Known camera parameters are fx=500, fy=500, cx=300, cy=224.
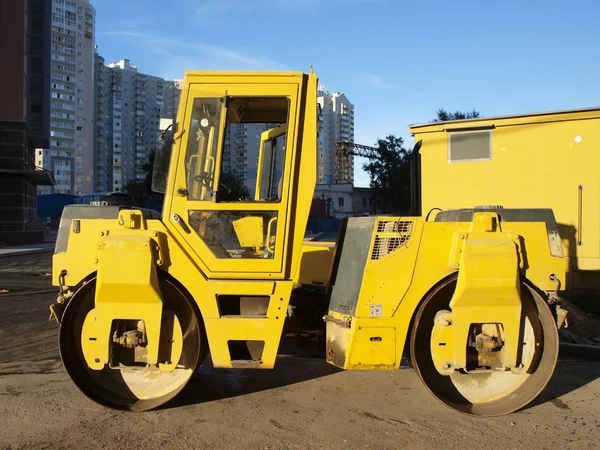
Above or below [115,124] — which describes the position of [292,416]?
below

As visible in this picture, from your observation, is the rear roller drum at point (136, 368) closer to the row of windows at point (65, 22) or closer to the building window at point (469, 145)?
the building window at point (469, 145)

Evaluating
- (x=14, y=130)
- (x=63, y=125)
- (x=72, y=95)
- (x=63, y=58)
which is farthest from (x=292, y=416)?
(x=63, y=58)

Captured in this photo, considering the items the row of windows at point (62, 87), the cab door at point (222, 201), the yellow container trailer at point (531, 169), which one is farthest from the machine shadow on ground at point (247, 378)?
the row of windows at point (62, 87)

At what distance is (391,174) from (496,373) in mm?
23619

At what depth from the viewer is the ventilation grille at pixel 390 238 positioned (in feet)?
13.8

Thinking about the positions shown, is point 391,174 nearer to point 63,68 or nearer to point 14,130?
point 14,130

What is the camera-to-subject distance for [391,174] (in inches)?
1080

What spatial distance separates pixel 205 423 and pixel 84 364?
1176 millimetres

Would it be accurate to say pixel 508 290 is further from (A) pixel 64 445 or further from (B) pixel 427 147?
(B) pixel 427 147

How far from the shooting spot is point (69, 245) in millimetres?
4215

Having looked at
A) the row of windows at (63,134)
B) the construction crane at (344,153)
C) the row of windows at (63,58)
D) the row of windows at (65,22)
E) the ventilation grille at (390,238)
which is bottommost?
the ventilation grille at (390,238)

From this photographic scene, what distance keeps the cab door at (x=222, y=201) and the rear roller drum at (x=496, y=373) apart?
1355 mm

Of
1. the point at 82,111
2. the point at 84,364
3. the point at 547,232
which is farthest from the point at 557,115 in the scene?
the point at 82,111

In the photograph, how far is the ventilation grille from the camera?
4.20 meters
